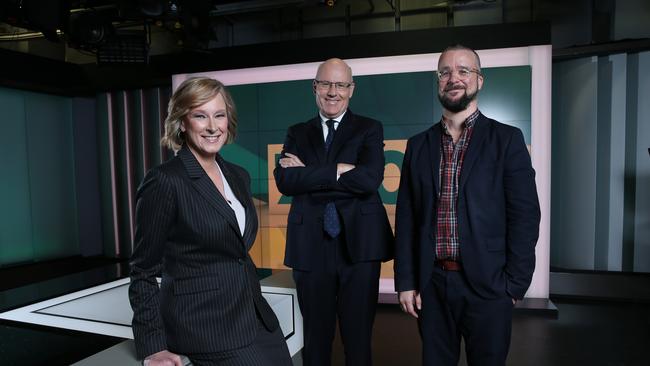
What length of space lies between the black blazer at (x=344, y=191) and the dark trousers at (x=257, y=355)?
0.50m

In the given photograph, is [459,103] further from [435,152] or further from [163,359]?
[163,359]

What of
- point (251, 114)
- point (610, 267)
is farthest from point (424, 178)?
point (610, 267)

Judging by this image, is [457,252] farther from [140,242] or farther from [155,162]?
[155,162]

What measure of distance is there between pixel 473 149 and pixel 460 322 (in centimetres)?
65

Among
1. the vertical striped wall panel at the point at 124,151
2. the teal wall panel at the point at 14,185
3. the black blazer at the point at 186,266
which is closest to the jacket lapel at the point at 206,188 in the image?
the black blazer at the point at 186,266

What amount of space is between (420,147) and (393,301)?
2955 millimetres

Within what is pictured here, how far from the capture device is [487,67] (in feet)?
13.9

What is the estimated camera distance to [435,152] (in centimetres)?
171

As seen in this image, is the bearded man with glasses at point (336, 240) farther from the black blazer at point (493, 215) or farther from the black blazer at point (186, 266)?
the black blazer at point (186, 266)

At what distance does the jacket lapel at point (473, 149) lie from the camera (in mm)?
1603

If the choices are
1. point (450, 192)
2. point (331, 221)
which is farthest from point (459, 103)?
point (331, 221)

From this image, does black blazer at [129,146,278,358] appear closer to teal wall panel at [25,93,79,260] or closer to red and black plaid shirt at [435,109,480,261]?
red and black plaid shirt at [435,109,480,261]

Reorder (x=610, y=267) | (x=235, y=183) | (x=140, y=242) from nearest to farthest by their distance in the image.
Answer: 1. (x=140, y=242)
2. (x=235, y=183)
3. (x=610, y=267)

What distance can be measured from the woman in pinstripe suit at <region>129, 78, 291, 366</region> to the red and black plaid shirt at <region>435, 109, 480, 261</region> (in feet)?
2.37
